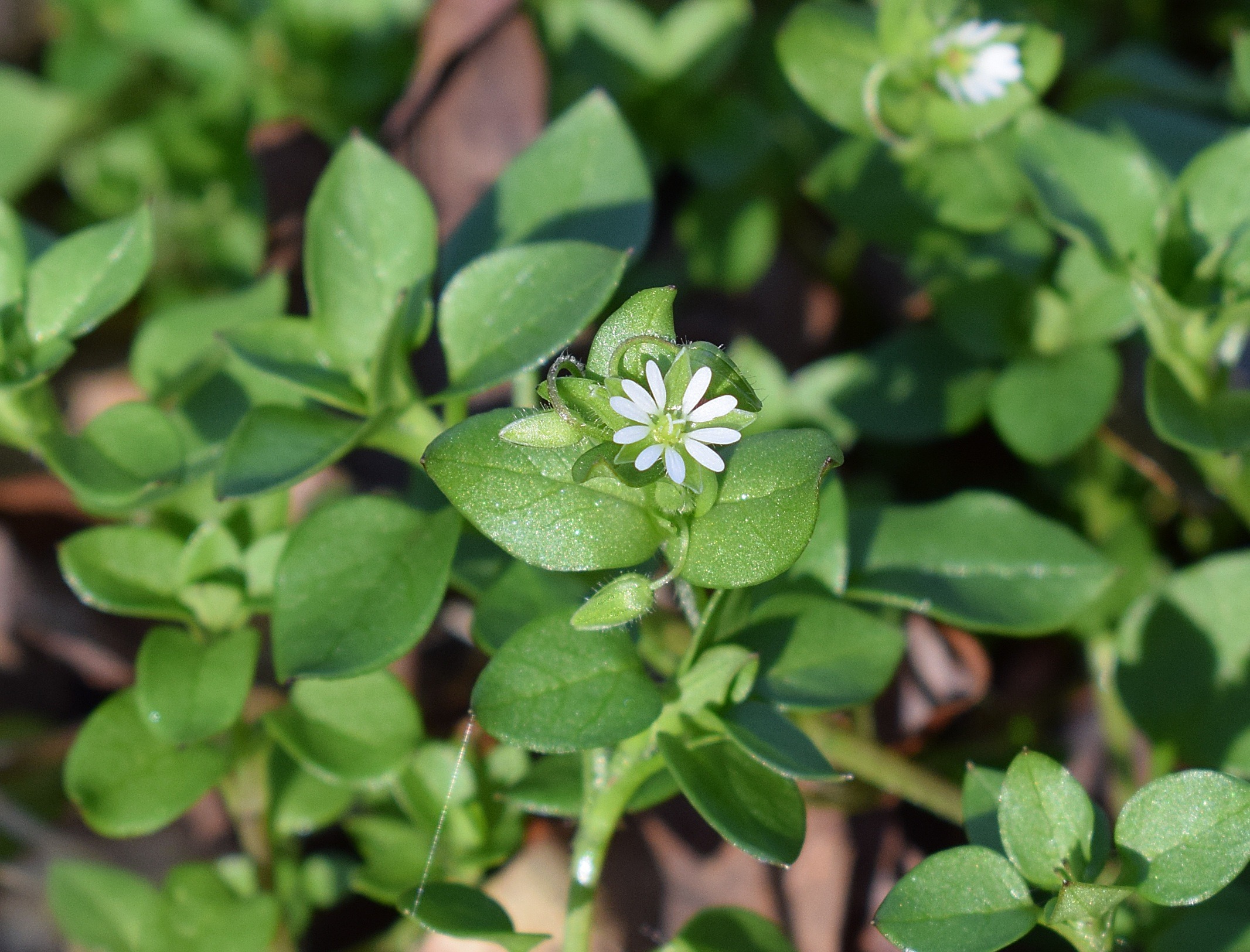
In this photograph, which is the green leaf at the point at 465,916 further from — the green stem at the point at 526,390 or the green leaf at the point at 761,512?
the green stem at the point at 526,390

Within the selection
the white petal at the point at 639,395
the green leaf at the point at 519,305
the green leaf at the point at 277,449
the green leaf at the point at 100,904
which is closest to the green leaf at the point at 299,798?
the green leaf at the point at 100,904

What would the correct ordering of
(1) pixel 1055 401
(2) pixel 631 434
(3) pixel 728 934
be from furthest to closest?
1. (1) pixel 1055 401
2. (3) pixel 728 934
3. (2) pixel 631 434

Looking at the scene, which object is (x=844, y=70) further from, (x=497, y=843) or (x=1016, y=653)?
(x=497, y=843)

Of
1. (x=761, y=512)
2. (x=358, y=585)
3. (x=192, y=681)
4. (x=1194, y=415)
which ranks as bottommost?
(x=1194, y=415)

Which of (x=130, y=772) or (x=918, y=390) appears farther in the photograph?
(x=918, y=390)

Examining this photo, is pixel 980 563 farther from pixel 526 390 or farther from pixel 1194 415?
pixel 526 390

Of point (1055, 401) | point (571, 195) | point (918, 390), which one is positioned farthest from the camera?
point (918, 390)

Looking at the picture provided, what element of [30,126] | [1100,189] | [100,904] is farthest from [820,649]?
[30,126]

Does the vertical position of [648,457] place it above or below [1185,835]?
above
